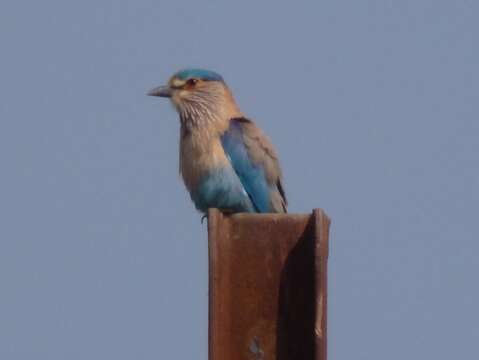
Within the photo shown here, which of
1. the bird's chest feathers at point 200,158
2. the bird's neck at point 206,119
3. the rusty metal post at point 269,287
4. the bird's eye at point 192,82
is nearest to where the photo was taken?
the rusty metal post at point 269,287

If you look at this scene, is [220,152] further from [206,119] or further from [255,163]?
[206,119]

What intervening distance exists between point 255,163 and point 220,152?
1.23 feet

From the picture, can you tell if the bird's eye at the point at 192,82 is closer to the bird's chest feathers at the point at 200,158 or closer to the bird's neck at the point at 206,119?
the bird's neck at the point at 206,119

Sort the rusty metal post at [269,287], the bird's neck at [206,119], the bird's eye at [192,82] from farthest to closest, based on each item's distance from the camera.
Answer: the bird's eye at [192,82]
the bird's neck at [206,119]
the rusty metal post at [269,287]

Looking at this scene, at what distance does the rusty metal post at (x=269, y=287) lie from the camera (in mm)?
5020

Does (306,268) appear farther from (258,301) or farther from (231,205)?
(231,205)

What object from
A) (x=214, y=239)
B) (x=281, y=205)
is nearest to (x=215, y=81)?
(x=281, y=205)

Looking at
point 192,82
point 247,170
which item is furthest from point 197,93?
point 247,170

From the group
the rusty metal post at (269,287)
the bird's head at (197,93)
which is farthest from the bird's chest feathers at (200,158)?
the rusty metal post at (269,287)

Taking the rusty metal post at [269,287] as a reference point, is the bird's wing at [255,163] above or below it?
above

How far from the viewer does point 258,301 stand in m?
5.16

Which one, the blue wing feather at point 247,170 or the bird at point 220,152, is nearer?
the bird at point 220,152

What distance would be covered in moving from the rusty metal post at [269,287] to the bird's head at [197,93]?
4.98m

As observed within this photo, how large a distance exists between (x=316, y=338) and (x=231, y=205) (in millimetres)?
4971
